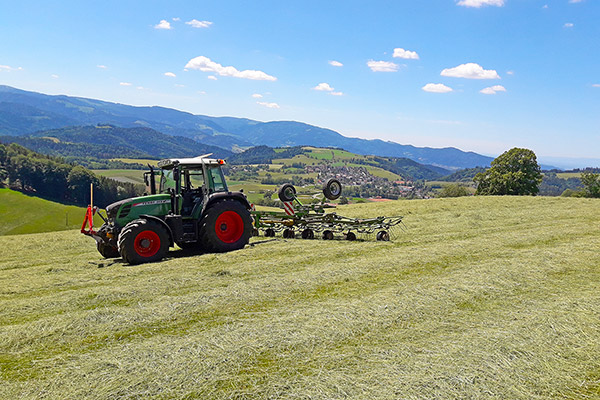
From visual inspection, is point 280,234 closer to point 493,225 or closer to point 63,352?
point 493,225

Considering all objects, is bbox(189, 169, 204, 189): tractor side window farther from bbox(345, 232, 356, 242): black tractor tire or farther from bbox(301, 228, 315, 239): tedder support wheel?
bbox(345, 232, 356, 242): black tractor tire

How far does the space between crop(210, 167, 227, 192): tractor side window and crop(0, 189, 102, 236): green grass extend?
111 feet

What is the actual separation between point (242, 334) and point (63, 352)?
2190mm

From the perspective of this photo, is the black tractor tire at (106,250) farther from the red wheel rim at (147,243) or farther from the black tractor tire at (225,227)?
the black tractor tire at (225,227)

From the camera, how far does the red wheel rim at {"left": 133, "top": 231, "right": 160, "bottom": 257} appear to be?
9406mm

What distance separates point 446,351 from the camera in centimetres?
482

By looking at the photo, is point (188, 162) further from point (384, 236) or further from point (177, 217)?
point (384, 236)

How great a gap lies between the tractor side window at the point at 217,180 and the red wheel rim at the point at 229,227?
0.86 metres

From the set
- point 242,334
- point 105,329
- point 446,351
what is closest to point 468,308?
point 446,351

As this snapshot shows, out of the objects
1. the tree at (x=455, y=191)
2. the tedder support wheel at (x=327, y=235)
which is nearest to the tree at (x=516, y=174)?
the tree at (x=455, y=191)

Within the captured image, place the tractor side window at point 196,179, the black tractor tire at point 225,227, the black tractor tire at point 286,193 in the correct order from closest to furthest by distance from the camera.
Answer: the black tractor tire at point 225,227, the tractor side window at point 196,179, the black tractor tire at point 286,193

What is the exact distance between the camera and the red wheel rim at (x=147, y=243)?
9406mm

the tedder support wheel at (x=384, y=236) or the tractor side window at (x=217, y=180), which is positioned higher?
the tractor side window at (x=217, y=180)

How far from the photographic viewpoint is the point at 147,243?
949 cm
